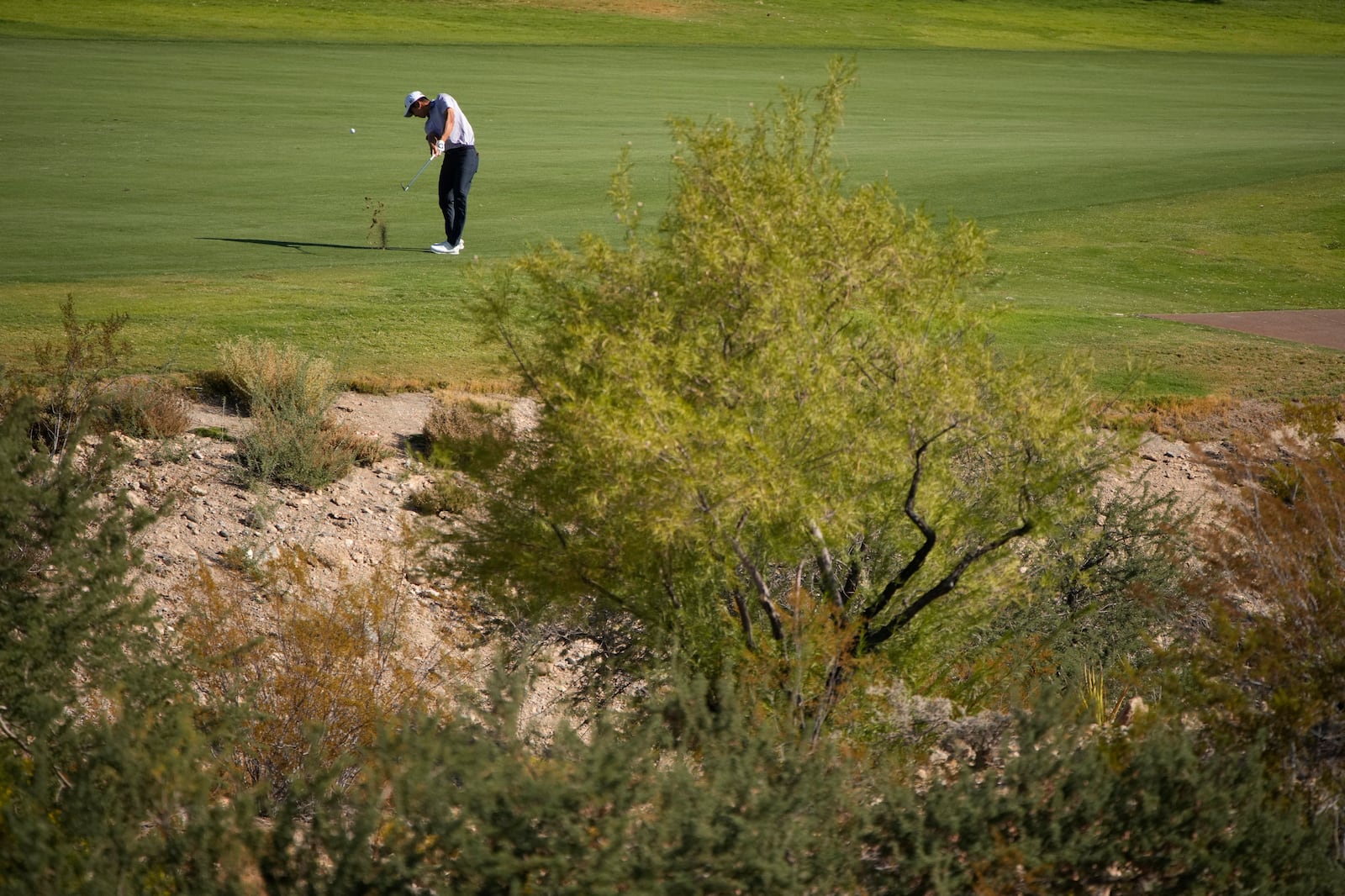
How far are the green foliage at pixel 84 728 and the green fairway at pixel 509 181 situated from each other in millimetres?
6202

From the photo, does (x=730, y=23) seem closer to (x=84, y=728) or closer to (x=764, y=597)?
(x=764, y=597)

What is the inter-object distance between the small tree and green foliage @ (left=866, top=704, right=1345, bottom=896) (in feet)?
8.01

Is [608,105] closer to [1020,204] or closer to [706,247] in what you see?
[1020,204]

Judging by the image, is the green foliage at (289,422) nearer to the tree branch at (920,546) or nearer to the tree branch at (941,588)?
the tree branch at (920,546)

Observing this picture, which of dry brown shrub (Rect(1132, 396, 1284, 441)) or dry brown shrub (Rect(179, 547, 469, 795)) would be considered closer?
dry brown shrub (Rect(179, 547, 469, 795))

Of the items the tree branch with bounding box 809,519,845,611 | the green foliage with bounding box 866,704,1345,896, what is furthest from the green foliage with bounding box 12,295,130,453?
the green foliage with bounding box 866,704,1345,896

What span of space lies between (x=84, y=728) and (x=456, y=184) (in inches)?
501

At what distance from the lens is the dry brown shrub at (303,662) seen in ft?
29.8

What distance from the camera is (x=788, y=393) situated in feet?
27.6

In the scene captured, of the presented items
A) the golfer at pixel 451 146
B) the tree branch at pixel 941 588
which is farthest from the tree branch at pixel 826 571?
the golfer at pixel 451 146

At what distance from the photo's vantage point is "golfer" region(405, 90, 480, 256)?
17.6 m

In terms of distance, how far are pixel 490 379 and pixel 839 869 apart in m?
11.0

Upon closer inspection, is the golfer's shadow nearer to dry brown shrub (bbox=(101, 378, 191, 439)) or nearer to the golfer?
the golfer

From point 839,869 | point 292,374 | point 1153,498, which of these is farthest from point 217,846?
point 1153,498
